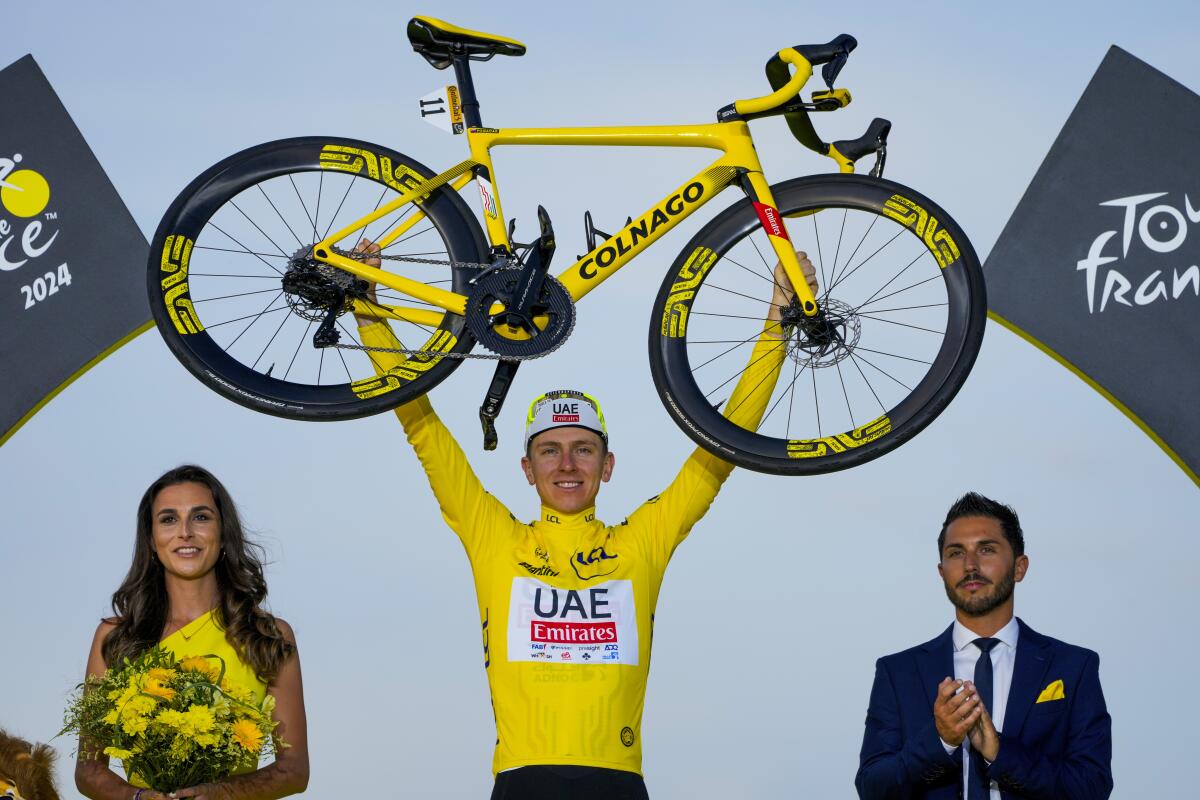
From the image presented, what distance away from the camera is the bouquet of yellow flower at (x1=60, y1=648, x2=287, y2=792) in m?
4.02

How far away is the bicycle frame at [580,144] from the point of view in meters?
4.86

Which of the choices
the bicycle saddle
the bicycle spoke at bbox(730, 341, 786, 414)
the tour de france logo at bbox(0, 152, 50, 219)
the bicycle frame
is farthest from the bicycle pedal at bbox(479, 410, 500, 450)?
the tour de france logo at bbox(0, 152, 50, 219)

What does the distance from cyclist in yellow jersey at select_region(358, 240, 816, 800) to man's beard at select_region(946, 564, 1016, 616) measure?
2.62 ft

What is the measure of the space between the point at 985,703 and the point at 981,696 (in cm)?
2

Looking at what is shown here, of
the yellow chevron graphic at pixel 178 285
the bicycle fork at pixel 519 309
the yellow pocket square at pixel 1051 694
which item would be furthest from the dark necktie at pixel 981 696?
the yellow chevron graphic at pixel 178 285

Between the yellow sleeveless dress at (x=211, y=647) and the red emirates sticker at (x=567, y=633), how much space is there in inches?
30.0

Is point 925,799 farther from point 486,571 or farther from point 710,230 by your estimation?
point 710,230

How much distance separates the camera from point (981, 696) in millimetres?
4406

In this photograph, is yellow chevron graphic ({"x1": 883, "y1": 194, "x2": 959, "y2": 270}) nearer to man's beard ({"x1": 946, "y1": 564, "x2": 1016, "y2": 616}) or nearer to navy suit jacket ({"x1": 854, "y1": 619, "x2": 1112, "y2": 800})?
man's beard ({"x1": 946, "y1": 564, "x2": 1016, "y2": 616})

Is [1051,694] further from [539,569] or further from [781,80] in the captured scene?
[781,80]

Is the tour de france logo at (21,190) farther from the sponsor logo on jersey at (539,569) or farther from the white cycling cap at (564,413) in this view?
the sponsor logo on jersey at (539,569)

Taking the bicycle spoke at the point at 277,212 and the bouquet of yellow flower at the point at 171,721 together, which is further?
the bicycle spoke at the point at 277,212

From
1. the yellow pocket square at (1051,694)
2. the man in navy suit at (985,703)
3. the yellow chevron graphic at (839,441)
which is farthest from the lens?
the yellow chevron graphic at (839,441)

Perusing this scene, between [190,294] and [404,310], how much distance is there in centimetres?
63
